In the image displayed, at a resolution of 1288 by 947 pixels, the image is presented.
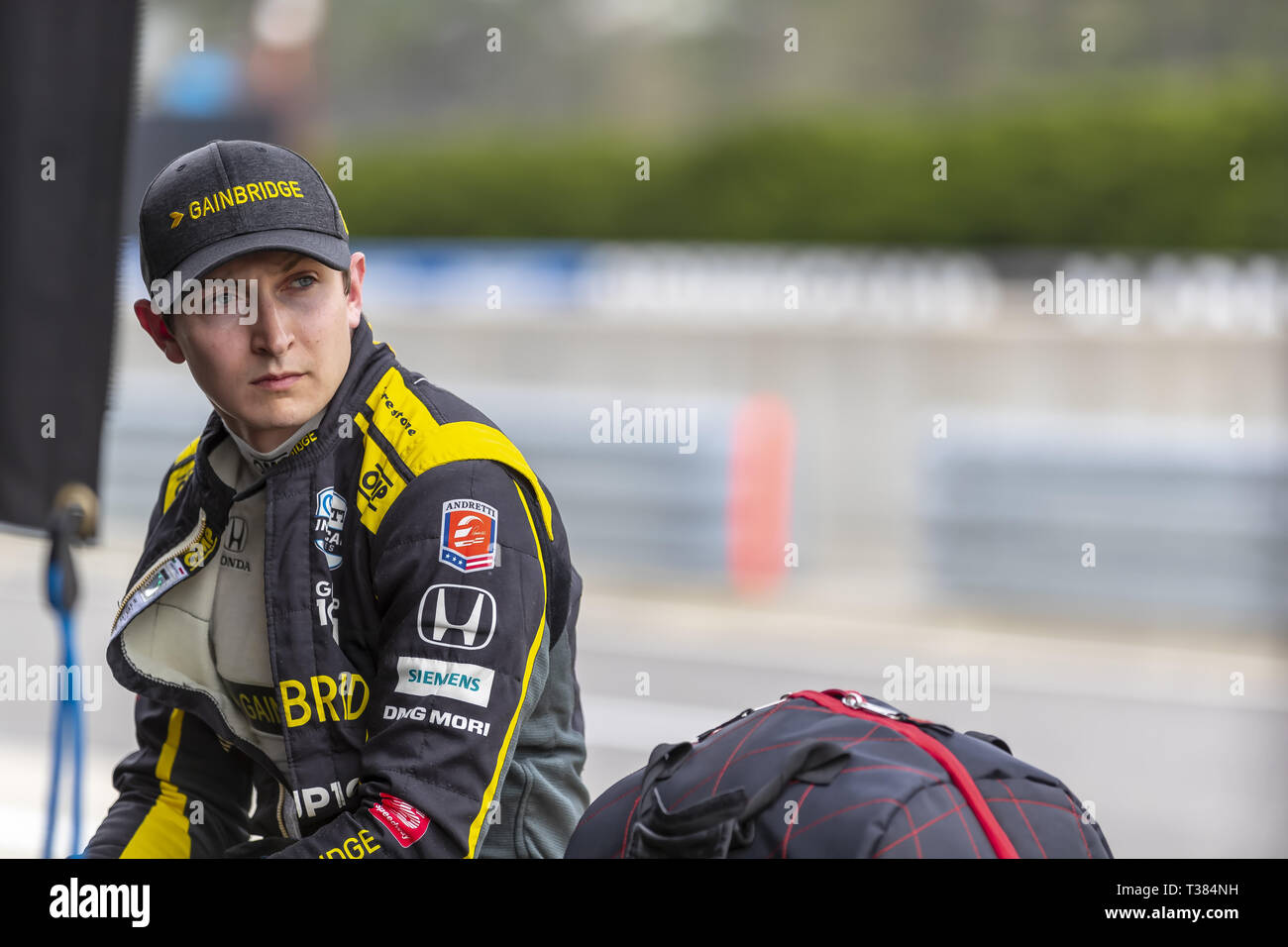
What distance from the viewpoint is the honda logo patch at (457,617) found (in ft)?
5.75

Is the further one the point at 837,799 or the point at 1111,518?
the point at 1111,518

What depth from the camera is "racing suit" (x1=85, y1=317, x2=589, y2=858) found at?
1.75 meters

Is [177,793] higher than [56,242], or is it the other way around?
[56,242]

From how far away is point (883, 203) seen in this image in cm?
1541

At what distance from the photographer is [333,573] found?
1.86m

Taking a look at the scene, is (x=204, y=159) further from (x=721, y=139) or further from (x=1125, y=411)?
(x=721, y=139)

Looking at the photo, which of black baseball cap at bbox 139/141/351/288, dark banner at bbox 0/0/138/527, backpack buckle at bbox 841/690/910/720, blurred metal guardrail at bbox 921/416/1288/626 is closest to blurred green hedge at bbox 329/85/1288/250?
blurred metal guardrail at bbox 921/416/1288/626

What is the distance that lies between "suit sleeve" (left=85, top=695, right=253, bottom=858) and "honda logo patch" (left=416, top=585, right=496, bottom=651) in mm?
556

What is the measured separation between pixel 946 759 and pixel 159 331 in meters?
1.14

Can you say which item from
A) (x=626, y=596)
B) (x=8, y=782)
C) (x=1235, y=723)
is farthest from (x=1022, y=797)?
(x=626, y=596)

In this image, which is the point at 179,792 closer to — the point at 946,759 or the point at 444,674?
the point at 444,674

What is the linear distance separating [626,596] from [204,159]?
27.7 feet

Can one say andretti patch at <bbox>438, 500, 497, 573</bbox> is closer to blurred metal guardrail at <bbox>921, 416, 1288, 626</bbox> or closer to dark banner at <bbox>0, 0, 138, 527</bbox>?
dark banner at <bbox>0, 0, 138, 527</bbox>

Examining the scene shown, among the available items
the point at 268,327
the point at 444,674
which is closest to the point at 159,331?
the point at 268,327
